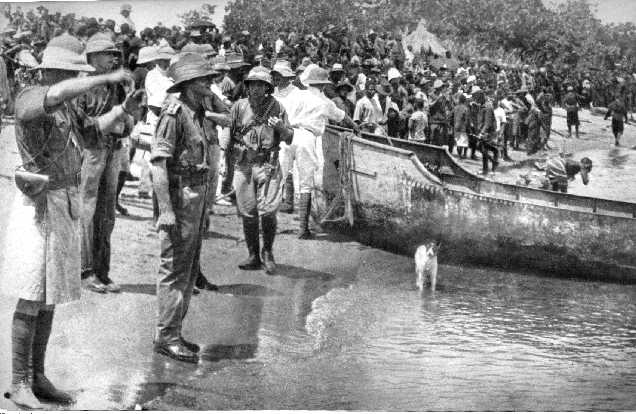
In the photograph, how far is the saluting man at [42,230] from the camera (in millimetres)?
4449

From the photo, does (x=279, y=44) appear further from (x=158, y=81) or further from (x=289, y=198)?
(x=289, y=198)

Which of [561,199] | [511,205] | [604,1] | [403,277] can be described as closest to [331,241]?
[403,277]

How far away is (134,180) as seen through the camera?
8914 mm

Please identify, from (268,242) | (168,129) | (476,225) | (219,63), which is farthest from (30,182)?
(476,225)

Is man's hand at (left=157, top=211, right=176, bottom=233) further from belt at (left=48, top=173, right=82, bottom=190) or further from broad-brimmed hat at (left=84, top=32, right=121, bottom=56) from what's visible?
broad-brimmed hat at (left=84, top=32, right=121, bottom=56)

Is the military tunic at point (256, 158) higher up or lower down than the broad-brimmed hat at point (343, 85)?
lower down

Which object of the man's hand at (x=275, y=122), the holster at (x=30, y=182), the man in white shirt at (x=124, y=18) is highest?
the man in white shirt at (x=124, y=18)

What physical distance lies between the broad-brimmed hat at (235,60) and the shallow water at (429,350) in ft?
6.99

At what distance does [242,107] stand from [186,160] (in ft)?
6.52

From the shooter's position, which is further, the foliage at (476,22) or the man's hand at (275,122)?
the foliage at (476,22)

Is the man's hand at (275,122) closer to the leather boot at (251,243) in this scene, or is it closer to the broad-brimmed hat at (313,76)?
the leather boot at (251,243)

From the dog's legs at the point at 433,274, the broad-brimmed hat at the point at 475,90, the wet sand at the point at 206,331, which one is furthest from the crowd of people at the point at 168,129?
the broad-brimmed hat at the point at 475,90

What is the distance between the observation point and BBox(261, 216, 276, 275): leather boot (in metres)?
7.36

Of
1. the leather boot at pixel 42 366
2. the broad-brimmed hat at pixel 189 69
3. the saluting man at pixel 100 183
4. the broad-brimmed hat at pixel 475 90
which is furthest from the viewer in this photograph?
the broad-brimmed hat at pixel 475 90
